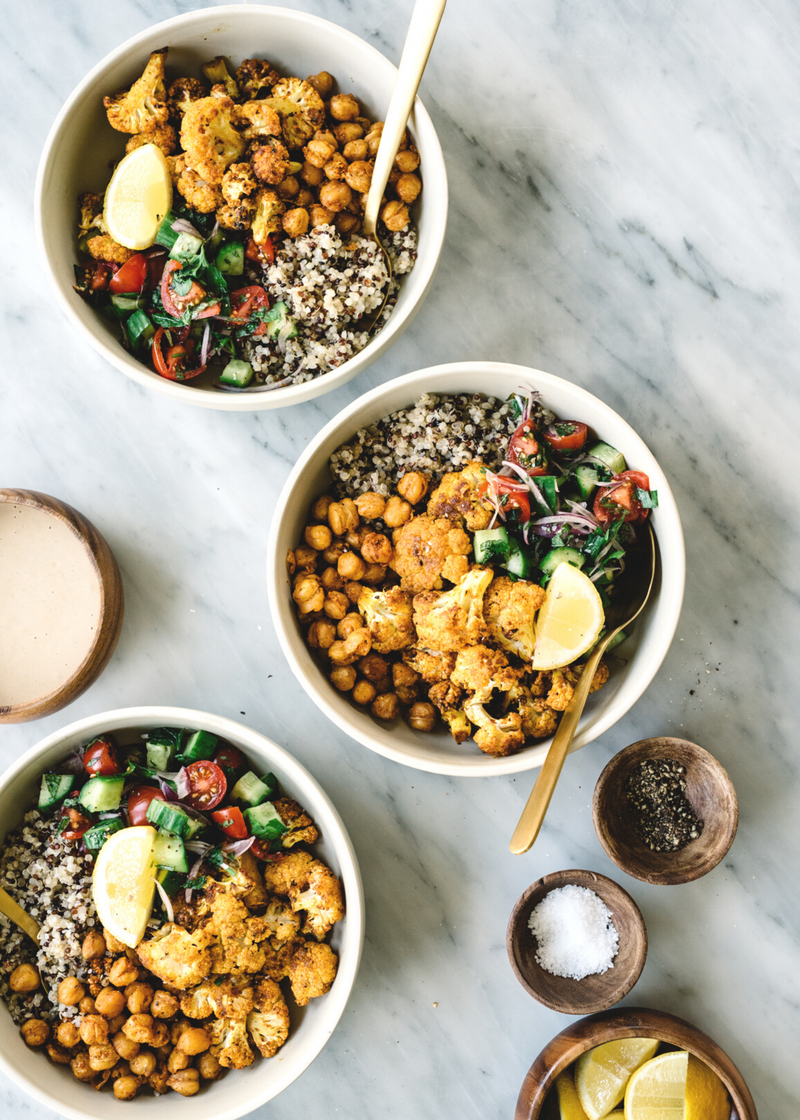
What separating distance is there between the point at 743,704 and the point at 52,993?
6.00 ft

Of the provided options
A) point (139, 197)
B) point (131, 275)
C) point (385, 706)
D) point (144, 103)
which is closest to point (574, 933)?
point (385, 706)

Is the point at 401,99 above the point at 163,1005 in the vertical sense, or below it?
above

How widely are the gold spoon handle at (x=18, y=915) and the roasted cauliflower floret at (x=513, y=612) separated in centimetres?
126

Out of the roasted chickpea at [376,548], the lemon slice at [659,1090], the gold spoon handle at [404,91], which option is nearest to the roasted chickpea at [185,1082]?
the lemon slice at [659,1090]

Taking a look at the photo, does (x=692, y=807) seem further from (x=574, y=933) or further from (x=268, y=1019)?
(x=268, y=1019)

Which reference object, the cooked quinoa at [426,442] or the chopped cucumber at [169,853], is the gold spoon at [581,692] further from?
the chopped cucumber at [169,853]

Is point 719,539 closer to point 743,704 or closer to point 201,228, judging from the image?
point 743,704

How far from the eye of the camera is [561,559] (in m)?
1.73

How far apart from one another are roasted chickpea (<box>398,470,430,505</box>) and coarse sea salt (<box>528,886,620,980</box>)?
104 cm

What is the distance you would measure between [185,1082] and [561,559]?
1453mm

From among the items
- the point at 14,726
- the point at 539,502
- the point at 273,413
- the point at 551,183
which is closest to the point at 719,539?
the point at 539,502

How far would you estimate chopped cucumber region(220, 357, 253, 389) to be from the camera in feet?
5.92

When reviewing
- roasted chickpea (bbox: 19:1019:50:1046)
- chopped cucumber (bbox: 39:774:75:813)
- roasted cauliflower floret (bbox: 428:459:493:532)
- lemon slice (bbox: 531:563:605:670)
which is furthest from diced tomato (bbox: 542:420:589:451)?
roasted chickpea (bbox: 19:1019:50:1046)

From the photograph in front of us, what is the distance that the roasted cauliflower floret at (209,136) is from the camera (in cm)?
168
